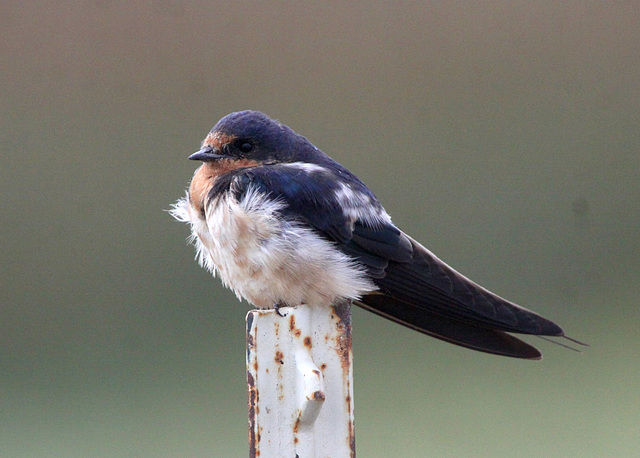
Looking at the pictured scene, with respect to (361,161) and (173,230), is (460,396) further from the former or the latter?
(173,230)

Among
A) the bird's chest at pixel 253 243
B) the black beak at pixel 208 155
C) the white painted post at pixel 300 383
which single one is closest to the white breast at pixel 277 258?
the bird's chest at pixel 253 243

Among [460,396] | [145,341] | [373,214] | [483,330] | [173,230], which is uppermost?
[173,230]

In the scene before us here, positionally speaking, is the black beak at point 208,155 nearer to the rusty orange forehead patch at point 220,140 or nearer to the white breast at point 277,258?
the rusty orange forehead patch at point 220,140

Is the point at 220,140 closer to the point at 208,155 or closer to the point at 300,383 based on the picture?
the point at 208,155

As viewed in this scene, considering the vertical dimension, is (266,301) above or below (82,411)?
below

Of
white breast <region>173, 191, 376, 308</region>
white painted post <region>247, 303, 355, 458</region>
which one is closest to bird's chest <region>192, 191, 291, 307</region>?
white breast <region>173, 191, 376, 308</region>

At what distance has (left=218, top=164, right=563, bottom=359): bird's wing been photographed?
6.04 ft

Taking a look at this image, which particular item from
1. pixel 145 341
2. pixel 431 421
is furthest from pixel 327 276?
pixel 145 341

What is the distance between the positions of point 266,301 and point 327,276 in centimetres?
13

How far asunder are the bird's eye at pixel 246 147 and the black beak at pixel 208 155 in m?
0.04

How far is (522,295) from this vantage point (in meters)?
3.98

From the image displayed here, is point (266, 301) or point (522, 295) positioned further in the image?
point (522, 295)

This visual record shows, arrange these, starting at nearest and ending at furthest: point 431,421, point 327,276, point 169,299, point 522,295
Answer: point 327,276, point 431,421, point 522,295, point 169,299

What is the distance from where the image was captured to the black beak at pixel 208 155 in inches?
78.3
